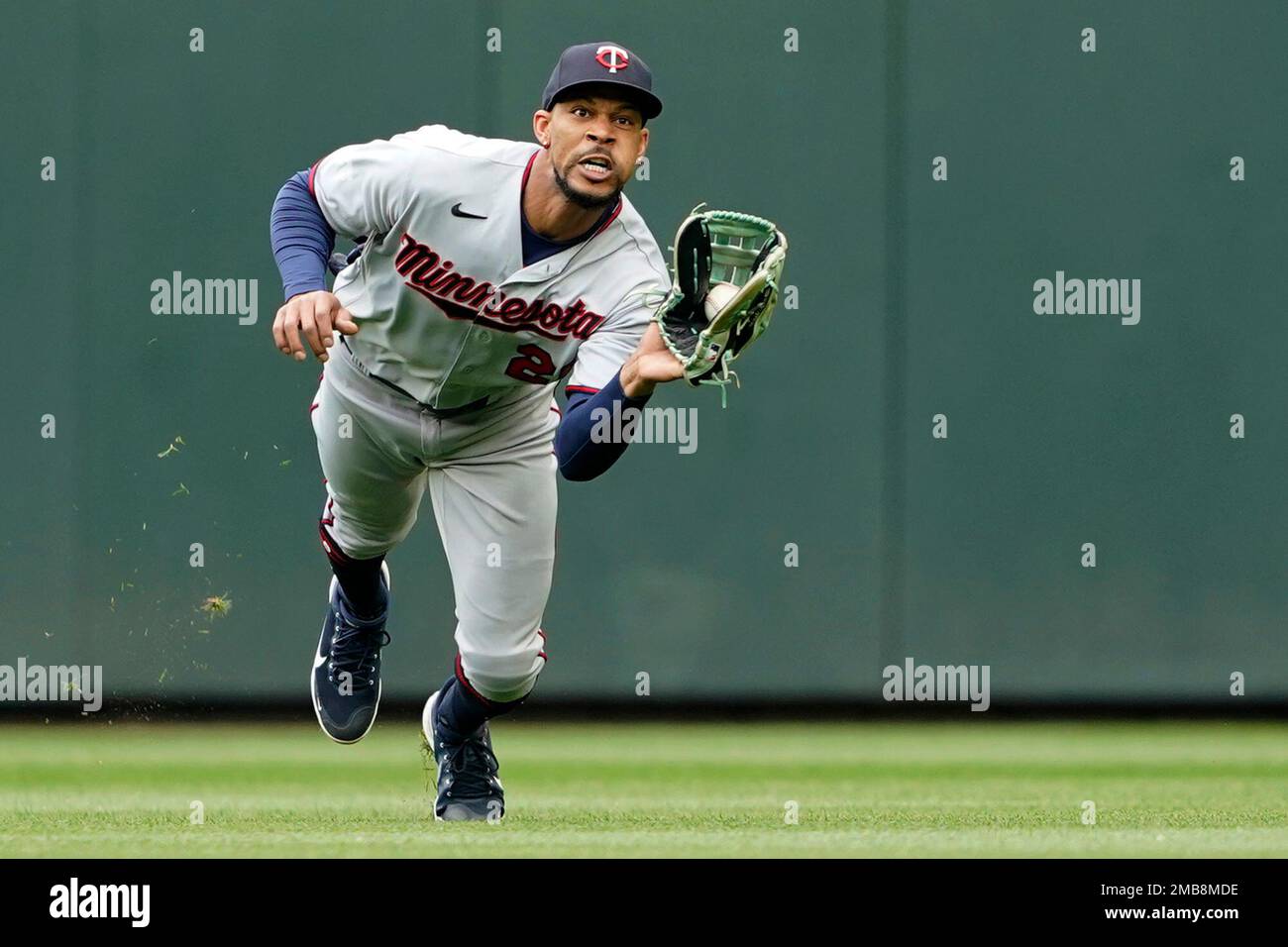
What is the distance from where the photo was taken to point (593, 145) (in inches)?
159

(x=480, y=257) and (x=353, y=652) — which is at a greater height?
(x=480, y=257)

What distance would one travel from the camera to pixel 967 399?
6.94m

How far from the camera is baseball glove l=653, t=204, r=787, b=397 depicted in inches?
145

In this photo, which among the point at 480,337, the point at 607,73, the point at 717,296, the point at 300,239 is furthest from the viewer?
the point at 480,337

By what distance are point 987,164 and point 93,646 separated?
3.89 m

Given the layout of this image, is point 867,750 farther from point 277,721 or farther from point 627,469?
point 277,721

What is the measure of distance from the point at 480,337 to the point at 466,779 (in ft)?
4.07

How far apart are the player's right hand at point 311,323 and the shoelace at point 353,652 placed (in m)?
1.80

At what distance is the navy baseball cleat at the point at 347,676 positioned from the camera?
5402 mm

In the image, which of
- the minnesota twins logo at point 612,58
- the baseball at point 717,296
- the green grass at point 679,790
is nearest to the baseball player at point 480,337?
the minnesota twins logo at point 612,58

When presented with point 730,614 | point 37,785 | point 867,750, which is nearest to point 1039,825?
point 867,750

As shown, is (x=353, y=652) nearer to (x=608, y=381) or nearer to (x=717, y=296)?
(x=608, y=381)

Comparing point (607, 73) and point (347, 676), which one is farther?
point (347, 676)

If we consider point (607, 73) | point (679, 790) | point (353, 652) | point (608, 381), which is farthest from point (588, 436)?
point (679, 790)
